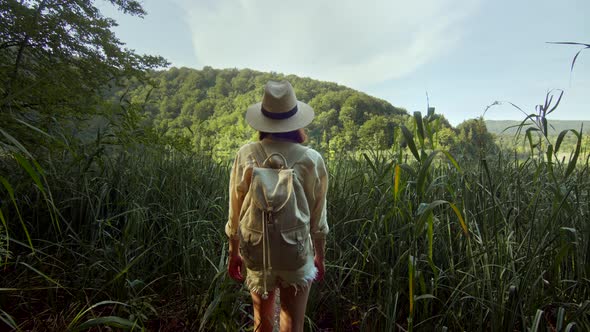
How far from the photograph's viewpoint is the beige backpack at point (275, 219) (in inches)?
54.2

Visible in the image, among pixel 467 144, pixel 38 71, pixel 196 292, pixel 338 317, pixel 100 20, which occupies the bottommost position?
pixel 338 317

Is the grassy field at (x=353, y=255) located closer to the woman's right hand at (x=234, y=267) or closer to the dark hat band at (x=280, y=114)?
the woman's right hand at (x=234, y=267)

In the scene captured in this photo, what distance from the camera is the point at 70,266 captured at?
2242 mm

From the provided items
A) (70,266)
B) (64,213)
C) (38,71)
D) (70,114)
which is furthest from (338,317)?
(38,71)

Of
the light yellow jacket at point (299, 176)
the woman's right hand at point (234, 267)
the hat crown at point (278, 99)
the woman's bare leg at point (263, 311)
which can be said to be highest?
the hat crown at point (278, 99)

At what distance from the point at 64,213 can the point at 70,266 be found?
0.60 m

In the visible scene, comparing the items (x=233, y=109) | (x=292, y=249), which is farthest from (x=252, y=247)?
(x=233, y=109)

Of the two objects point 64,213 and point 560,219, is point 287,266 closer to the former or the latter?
point 560,219

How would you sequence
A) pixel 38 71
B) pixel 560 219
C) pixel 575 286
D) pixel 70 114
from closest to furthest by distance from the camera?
1. pixel 575 286
2. pixel 560 219
3. pixel 38 71
4. pixel 70 114

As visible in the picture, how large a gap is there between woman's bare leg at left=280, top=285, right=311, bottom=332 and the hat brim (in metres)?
0.78

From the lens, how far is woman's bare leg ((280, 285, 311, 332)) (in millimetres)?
1551

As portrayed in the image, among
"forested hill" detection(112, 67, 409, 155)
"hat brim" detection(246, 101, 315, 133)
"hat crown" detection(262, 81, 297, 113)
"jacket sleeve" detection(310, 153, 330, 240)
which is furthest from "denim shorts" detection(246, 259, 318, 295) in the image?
"forested hill" detection(112, 67, 409, 155)

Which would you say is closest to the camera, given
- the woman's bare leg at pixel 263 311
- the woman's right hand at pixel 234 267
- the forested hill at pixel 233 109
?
the woman's bare leg at pixel 263 311

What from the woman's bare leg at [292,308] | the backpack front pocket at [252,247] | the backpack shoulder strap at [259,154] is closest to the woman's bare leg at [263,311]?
the woman's bare leg at [292,308]
